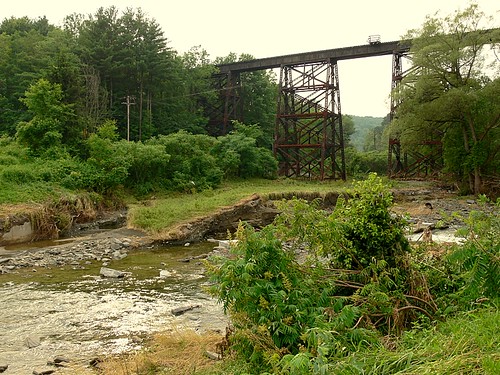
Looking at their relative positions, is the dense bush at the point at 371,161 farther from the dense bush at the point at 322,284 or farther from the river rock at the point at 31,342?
the river rock at the point at 31,342

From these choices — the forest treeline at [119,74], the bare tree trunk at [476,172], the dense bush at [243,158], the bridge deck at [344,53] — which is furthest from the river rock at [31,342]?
the bridge deck at [344,53]

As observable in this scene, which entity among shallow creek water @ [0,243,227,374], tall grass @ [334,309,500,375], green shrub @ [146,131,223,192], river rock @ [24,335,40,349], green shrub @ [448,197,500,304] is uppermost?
green shrub @ [146,131,223,192]

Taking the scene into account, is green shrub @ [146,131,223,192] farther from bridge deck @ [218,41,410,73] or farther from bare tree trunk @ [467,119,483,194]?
bare tree trunk @ [467,119,483,194]

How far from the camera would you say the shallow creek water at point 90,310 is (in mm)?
6277

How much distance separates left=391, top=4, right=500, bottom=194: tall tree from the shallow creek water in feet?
52.9

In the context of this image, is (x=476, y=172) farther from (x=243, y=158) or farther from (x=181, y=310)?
(x=181, y=310)

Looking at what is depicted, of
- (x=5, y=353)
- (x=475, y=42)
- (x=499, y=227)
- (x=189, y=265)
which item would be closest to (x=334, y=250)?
(x=499, y=227)

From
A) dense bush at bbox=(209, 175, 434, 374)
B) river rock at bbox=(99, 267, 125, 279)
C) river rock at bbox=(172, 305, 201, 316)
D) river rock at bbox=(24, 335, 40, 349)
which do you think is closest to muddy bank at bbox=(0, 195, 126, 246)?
river rock at bbox=(99, 267, 125, 279)

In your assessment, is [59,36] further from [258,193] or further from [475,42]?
[475,42]

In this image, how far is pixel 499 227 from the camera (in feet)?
Result: 17.1

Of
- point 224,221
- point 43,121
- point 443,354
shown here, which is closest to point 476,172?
point 224,221

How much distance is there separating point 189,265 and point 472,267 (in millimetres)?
8200

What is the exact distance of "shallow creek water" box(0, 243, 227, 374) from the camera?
6.28m

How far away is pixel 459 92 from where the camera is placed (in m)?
21.0
